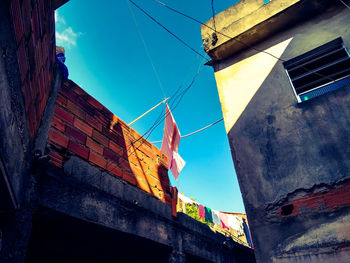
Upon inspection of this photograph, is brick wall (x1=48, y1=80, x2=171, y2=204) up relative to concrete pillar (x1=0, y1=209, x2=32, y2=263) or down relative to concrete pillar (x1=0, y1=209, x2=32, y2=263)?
up

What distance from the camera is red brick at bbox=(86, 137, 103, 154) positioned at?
9.16ft

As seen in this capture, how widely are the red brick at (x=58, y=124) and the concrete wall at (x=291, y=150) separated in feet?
10.0

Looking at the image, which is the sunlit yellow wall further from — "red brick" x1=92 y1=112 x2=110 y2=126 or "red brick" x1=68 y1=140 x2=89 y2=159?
"red brick" x1=68 y1=140 x2=89 y2=159

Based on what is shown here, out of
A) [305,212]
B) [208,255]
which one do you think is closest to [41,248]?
[208,255]

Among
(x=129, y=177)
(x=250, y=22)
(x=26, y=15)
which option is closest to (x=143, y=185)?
(x=129, y=177)

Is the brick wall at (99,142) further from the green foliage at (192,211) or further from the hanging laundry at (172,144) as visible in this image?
Answer: the green foliage at (192,211)

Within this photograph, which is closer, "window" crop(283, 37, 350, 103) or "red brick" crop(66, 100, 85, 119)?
"red brick" crop(66, 100, 85, 119)

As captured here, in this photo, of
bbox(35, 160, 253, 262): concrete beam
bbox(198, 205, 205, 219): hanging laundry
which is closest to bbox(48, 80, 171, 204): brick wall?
bbox(35, 160, 253, 262): concrete beam

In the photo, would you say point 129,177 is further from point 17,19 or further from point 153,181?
point 17,19

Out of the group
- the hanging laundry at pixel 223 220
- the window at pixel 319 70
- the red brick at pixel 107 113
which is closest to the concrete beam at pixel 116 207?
the red brick at pixel 107 113

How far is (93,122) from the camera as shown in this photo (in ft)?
9.88

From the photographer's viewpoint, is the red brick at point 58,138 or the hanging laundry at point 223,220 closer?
the red brick at point 58,138

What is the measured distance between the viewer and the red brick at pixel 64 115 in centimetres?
255

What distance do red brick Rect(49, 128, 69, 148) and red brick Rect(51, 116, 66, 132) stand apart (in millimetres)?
57
